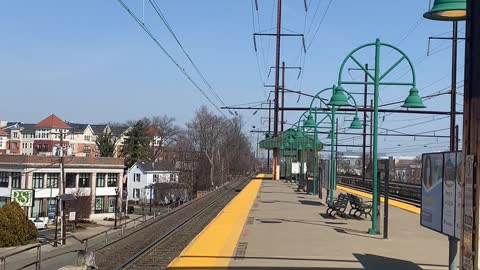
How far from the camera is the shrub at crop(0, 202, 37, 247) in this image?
5466 centimetres

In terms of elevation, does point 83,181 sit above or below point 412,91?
below

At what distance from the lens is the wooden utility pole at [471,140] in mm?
6652

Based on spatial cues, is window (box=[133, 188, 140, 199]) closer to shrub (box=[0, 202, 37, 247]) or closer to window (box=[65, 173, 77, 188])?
window (box=[65, 173, 77, 188])

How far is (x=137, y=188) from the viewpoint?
118 m

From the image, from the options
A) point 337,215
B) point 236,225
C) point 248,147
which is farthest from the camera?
point 248,147

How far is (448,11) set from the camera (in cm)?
763

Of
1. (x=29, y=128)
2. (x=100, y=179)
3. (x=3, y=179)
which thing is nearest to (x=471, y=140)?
(x=3, y=179)

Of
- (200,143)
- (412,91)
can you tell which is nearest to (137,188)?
(200,143)

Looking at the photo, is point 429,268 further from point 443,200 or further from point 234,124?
point 234,124

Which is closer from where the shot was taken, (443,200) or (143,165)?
(443,200)

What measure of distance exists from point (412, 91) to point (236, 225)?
645cm

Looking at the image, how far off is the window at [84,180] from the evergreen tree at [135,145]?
36.2 m

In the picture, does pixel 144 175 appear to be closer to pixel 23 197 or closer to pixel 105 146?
pixel 105 146

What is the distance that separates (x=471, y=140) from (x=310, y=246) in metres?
6.74
